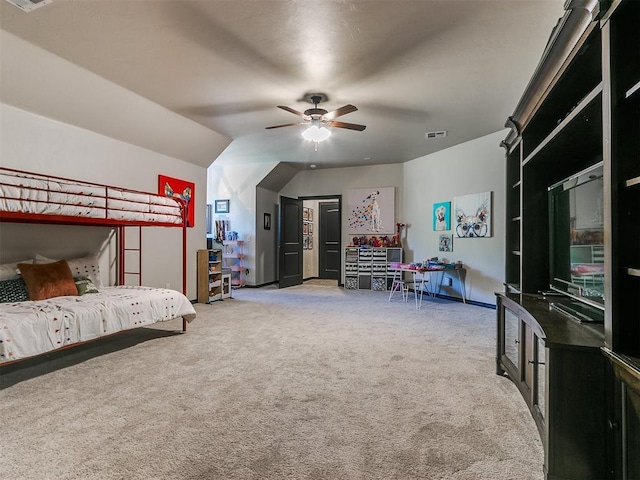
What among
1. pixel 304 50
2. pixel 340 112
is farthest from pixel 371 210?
pixel 304 50

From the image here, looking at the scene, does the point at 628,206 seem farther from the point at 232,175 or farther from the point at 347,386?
the point at 232,175

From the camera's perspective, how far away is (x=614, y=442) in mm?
1331

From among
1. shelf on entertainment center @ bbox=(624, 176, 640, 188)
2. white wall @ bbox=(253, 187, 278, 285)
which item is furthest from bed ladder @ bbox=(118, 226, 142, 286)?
shelf on entertainment center @ bbox=(624, 176, 640, 188)

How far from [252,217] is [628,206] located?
6.91 m

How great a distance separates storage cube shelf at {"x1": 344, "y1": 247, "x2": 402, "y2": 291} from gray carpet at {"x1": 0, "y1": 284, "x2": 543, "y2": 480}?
3.57 metres

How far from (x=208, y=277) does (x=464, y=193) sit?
15.2ft

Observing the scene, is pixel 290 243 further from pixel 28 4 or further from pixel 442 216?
pixel 28 4

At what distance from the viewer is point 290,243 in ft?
26.8

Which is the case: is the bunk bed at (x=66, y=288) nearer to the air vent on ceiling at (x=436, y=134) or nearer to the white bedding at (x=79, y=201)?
the white bedding at (x=79, y=201)

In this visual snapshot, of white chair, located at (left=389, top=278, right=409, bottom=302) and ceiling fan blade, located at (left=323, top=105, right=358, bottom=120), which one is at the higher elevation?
ceiling fan blade, located at (left=323, top=105, right=358, bottom=120)

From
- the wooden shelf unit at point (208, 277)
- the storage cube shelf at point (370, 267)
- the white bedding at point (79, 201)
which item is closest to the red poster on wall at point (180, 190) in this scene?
the wooden shelf unit at point (208, 277)

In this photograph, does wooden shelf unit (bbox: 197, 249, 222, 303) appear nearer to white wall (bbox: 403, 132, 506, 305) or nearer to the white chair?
the white chair

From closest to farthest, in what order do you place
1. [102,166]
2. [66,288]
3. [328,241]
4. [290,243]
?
[66,288], [102,166], [290,243], [328,241]

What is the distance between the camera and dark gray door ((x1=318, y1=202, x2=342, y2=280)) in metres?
9.69
